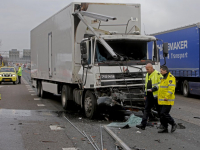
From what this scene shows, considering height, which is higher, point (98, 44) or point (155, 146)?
point (98, 44)

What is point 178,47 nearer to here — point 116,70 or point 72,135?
point 116,70

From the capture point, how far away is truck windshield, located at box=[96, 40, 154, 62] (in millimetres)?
10109

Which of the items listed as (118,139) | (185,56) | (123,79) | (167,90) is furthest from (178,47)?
(118,139)

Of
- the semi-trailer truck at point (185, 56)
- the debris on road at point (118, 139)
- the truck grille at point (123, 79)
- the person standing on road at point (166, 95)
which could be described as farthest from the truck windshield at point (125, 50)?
the semi-trailer truck at point (185, 56)

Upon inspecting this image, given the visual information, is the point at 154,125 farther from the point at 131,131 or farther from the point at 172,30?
the point at 172,30

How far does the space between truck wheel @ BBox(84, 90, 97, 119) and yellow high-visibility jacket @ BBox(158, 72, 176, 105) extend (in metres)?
2.45

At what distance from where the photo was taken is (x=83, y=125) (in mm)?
9219

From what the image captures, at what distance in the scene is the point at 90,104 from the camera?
1029 centimetres

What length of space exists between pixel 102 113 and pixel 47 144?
458cm

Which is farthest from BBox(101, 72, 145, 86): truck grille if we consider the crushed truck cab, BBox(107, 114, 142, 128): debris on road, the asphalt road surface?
the crushed truck cab

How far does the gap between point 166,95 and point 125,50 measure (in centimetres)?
303

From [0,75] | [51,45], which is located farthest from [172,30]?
[0,75]

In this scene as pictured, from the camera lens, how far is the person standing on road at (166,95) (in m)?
7.93

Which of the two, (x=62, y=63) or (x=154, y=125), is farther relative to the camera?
(x=62, y=63)
